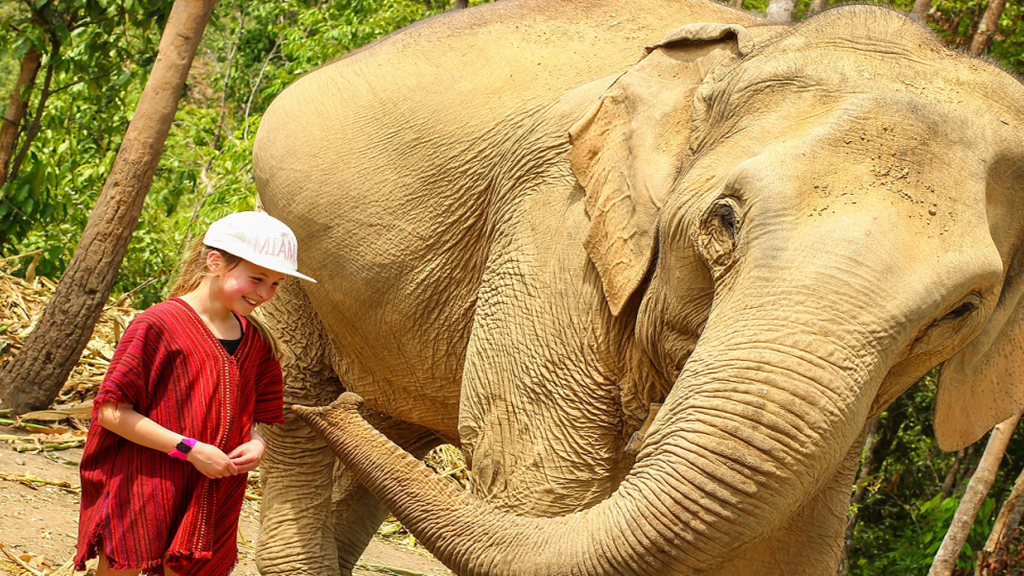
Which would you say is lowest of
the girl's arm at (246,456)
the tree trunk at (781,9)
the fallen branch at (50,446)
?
the fallen branch at (50,446)

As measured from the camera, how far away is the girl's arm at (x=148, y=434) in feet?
10.0

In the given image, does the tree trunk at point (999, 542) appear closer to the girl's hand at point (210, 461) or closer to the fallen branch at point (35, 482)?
the fallen branch at point (35, 482)

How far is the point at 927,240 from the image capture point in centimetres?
278

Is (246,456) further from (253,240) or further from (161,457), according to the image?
(253,240)

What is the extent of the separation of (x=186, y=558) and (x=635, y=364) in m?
1.20

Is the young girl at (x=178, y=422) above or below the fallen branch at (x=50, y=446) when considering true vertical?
above

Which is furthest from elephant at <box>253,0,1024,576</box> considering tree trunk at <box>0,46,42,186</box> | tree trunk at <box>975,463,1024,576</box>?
tree trunk at <box>0,46,42,186</box>

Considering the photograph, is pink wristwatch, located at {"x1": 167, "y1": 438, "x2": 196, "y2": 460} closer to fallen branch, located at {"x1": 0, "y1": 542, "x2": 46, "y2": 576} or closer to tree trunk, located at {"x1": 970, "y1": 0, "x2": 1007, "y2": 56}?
fallen branch, located at {"x1": 0, "y1": 542, "x2": 46, "y2": 576}

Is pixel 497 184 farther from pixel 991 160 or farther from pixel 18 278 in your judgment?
pixel 18 278

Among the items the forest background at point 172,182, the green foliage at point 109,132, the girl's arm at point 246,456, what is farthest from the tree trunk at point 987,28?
the girl's arm at point 246,456

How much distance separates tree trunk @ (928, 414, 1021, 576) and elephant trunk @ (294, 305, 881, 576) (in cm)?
403

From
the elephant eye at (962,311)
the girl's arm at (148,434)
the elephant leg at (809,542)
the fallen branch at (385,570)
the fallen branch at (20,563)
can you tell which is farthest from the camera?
the fallen branch at (385,570)

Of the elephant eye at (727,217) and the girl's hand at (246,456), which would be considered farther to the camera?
the girl's hand at (246,456)

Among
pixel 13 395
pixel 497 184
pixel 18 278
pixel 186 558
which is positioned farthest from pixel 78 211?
pixel 186 558
